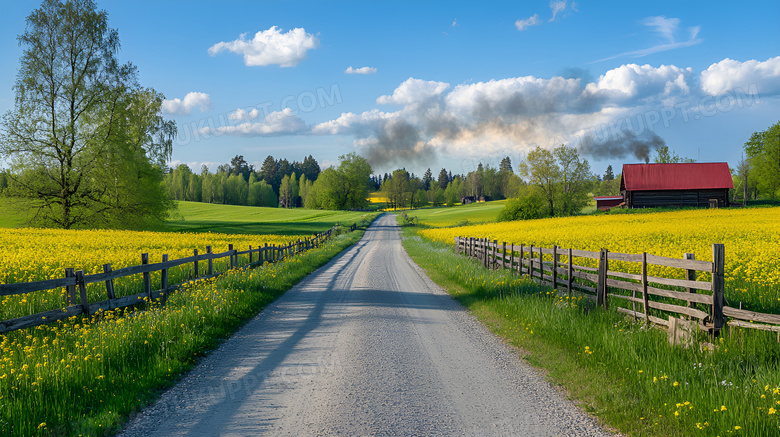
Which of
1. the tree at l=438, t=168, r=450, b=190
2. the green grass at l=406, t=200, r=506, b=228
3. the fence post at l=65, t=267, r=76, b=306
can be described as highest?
the tree at l=438, t=168, r=450, b=190

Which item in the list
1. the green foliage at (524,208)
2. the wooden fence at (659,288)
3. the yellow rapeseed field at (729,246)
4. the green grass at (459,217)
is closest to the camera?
the wooden fence at (659,288)

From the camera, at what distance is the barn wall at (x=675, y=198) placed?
5741cm

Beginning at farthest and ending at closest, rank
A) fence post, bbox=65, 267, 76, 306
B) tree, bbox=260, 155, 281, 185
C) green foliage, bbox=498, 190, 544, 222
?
tree, bbox=260, 155, 281, 185, green foliage, bbox=498, 190, 544, 222, fence post, bbox=65, 267, 76, 306

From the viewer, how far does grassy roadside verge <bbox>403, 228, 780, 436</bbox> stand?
411 cm

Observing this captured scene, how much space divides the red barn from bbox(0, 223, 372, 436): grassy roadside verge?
206ft

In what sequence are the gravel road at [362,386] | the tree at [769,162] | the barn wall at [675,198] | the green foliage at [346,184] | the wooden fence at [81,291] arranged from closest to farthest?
the gravel road at [362,386], the wooden fence at [81,291], the barn wall at [675,198], the tree at [769,162], the green foliage at [346,184]

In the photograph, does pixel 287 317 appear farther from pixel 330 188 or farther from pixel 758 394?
pixel 330 188

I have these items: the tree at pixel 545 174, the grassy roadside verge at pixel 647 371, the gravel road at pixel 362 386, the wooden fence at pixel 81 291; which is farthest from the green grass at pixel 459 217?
the gravel road at pixel 362 386

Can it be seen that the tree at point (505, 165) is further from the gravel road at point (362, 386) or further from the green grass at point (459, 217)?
the gravel road at point (362, 386)

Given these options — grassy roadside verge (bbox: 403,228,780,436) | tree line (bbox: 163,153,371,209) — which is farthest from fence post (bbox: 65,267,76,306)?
tree line (bbox: 163,153,371,209)

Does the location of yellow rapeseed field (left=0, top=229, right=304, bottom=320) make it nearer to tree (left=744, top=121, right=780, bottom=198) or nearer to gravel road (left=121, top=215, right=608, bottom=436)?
gravel road (left=121, top=215, right=608, bottom=436)

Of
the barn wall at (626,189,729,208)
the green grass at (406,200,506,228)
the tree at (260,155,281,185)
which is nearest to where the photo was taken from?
the barn wall at (626,189,729,208)

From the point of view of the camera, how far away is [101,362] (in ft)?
18.8

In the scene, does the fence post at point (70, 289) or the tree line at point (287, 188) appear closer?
the fence post at point (70, 289)
